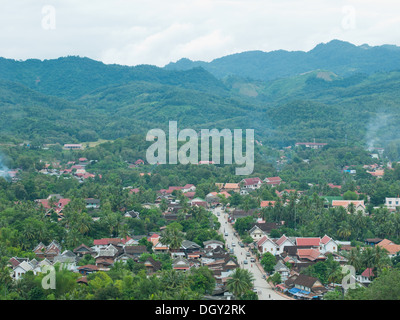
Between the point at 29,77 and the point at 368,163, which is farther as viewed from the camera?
the point at 29,77

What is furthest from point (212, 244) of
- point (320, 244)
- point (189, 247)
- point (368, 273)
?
point (368, 273)

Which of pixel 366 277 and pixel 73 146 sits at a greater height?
pixel 73 146

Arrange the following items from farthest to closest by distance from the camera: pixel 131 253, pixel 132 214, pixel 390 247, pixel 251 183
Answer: pixel 251 183 → pixel 132 214 → pixel 390 247 → pixel 131 253

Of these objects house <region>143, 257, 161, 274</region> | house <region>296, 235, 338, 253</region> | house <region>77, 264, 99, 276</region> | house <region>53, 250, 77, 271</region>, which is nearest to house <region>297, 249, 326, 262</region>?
house <region>296, 235, 338, 253</region>

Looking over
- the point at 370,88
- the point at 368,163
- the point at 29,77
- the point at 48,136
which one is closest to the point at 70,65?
the point at 29,77

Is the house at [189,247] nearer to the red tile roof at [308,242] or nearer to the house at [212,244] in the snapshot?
the house at [212,244]

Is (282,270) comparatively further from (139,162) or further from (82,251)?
(139,162)
